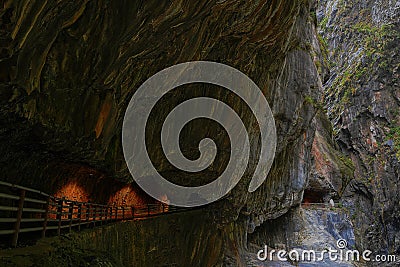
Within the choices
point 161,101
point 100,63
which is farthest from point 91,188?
point 100,63

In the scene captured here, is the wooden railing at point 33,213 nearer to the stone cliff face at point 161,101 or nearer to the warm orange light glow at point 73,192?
the stone cliff face at point 161,101

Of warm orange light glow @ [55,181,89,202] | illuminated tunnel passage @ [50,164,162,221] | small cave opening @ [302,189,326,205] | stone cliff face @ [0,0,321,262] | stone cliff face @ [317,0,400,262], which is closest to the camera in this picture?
stone cliff face @ [0,0,321,262]

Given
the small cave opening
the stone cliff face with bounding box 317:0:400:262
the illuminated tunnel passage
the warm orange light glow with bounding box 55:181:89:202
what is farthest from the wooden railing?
the stone cliff face with bounding box 317:0:400:262

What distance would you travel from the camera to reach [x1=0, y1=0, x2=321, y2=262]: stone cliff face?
19.5ft

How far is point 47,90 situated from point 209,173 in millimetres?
11513

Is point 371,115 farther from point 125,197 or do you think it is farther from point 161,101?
point 161,101

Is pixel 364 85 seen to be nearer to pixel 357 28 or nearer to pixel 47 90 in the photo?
pixel 357 28

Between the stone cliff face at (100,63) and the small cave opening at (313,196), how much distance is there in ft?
73.1

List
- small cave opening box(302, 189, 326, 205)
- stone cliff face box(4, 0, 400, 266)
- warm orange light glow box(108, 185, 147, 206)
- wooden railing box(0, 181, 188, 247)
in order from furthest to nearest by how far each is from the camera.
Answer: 1. small cave opening box(302, 189, 326, 205)
2. warm orange light glow box(108, 185, 147, 206)
3. stone cliff face box(4, 0, 400, 266)
4. wooden railing box(0, 181, 188, 247)

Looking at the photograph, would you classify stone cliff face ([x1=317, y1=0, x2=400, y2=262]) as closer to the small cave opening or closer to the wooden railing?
the small cave opening

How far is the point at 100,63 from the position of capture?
7.67 m

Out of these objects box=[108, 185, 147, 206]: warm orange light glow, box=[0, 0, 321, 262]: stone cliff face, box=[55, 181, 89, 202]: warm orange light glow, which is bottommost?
box=[55, 181, 89, 202]: warm orange light glow

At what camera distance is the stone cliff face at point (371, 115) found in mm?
43844

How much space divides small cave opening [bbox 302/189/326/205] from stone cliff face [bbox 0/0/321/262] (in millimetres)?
22288
